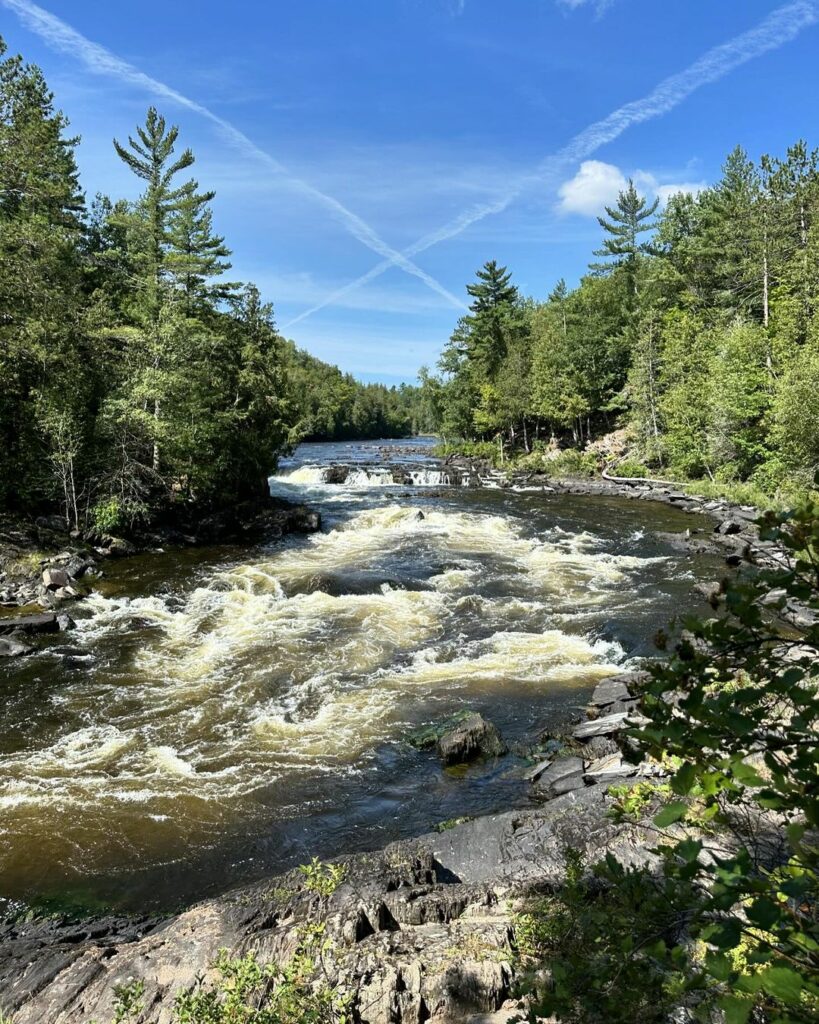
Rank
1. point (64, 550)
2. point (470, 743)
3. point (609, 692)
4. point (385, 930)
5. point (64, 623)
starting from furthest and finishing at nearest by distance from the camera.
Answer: point (64, 550)
point (64, 623)
point (609, 692)
point (470, 743)
point (385, 930)

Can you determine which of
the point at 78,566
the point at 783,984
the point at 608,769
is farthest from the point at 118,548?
the point at 783,984

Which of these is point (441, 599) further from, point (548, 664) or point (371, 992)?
point (371, 992)

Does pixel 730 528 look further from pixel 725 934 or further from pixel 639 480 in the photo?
pixel 725 934

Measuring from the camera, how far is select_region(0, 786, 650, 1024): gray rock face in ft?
11.7

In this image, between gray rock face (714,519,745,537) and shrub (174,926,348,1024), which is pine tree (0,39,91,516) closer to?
shrub (174,926,348,1024)

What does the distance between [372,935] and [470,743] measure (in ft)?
15.1

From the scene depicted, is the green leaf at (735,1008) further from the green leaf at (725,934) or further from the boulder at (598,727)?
the boulder at (598,727)

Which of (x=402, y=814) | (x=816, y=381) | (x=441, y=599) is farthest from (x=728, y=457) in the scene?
(x=402, y=814)

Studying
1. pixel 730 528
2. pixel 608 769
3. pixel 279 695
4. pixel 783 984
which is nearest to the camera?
pixel 783 984

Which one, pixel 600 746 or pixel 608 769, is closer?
pixel 608 769

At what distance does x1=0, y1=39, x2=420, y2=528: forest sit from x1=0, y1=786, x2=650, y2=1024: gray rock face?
16.3 metres

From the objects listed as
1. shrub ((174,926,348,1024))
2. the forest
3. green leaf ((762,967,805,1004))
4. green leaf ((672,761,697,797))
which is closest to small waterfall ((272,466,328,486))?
the forest

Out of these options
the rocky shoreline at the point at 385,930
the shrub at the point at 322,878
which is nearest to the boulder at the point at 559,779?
the rocky shoreline at the point at 385,930

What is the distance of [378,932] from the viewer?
4156 millimetres
